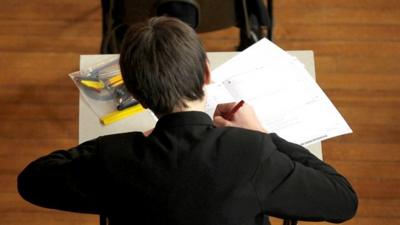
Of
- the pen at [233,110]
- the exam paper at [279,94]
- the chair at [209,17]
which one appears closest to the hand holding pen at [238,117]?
the pen at [233,110]

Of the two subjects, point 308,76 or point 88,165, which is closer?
point 88,165

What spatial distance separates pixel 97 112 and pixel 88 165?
0.41 m

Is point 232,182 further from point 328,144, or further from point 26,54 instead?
point 26,54

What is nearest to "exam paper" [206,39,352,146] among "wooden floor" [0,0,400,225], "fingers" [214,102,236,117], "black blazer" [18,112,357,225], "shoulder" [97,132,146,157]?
"fingers" [214,102,236,117]

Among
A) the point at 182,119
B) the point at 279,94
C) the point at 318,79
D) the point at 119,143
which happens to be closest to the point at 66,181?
the point at 119,143

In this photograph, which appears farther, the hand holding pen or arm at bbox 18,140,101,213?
the hand holding pen

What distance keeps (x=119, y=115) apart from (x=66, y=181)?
1.24 feet

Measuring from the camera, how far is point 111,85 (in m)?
1.39

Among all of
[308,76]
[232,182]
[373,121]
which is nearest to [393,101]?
[373,121]

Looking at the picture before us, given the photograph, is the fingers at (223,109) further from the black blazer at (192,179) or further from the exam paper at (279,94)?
the black blazer at (192,179)

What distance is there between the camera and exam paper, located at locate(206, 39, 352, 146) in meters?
1.24

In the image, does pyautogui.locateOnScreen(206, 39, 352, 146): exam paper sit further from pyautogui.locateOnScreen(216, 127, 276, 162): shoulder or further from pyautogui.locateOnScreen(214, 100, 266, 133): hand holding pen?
pyautogui.locateOnScreen(216, 127, 276, 162): shoulder

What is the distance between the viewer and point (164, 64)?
0.90 m

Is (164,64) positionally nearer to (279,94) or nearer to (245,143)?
(245,143)
